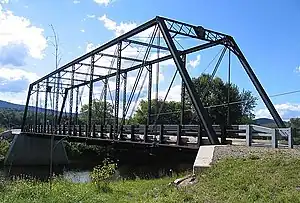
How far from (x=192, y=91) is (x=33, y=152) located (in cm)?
4570

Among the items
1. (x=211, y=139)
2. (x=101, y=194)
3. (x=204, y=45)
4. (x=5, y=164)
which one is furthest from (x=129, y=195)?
(x=5, y=164)

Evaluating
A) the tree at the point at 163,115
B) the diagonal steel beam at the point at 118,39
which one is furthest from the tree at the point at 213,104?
the diagonal steel beam at the point at 118,39

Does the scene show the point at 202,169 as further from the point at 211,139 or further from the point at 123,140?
the point at 123,140

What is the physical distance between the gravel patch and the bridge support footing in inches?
1778

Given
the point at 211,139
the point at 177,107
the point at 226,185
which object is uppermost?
the point at 177,107

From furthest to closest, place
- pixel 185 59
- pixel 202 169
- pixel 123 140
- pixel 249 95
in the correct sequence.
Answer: pixel 249 95, pixel 185 59, pixel 123 140, pixel 202 169

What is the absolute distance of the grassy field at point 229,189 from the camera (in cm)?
1011

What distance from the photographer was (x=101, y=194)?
1421cm

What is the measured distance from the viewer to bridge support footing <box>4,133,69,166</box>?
58.0 meters

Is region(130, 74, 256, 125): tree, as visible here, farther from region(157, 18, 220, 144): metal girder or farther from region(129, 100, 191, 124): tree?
region(157, 18, 220, 144): metal girder

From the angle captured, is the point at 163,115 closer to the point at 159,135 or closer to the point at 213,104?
the point at 213,104

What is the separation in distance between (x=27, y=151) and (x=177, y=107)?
1258 inches

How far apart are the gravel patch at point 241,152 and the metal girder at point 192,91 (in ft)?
8.34

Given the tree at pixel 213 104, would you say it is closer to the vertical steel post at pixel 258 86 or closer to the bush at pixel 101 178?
the vertical steel post at pixel 258 86
